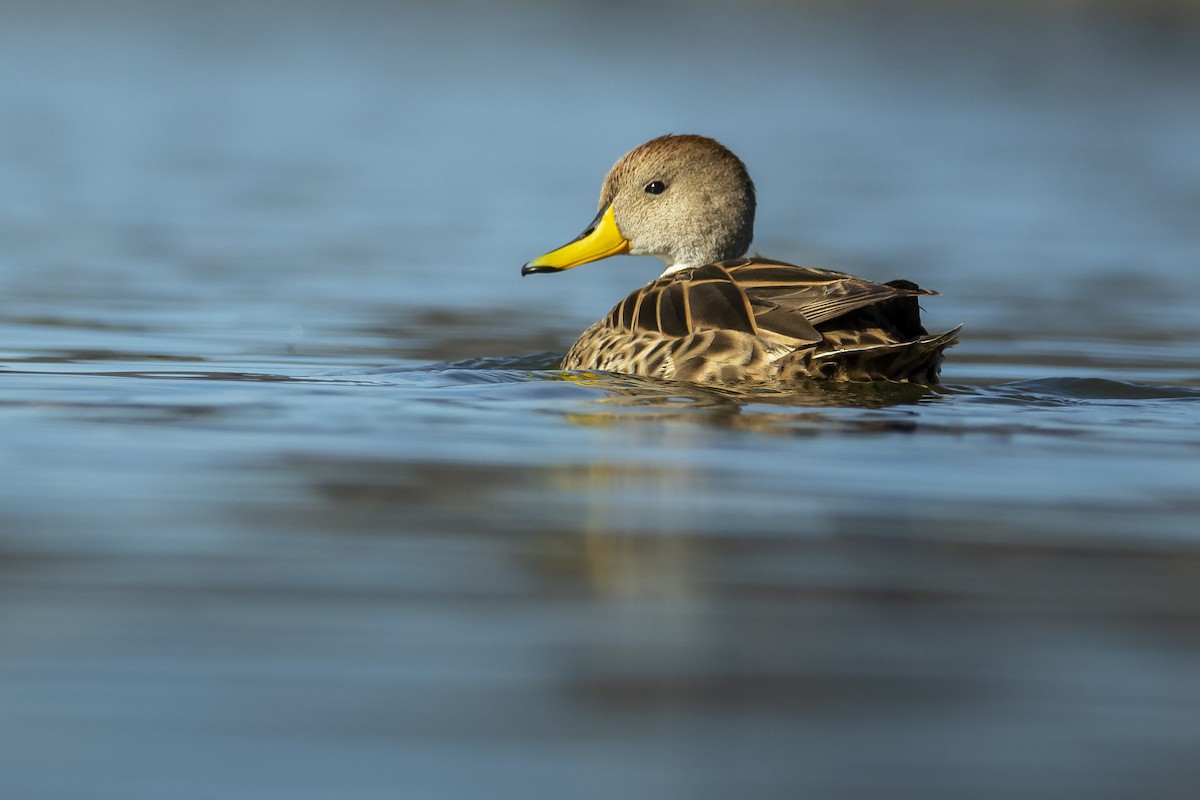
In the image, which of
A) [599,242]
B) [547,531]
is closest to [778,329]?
[599,242]

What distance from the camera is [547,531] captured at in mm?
4477

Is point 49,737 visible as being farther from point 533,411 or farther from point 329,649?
point 533,411

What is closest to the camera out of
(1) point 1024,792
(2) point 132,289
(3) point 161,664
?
A: (1) point 1024,792

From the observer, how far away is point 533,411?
650 cm

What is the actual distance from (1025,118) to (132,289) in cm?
1981

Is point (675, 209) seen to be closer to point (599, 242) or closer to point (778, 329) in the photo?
point (599, 242)

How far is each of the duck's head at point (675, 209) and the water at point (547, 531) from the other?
786mm

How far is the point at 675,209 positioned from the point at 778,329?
2.16 meters

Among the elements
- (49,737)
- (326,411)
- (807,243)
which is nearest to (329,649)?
(49,737)

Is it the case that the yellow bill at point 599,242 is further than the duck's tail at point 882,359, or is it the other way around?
the yellow bill at point 599,242

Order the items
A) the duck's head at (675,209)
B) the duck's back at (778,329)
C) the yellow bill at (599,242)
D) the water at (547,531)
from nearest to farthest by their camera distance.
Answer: the water at (547,531) → the duck's back at (778,329) → the duck's head at (675,209) → the yellow bill at (599,242)

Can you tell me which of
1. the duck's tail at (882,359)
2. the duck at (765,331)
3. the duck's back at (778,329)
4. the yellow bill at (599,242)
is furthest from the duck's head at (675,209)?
the duck's tail at (882,359)

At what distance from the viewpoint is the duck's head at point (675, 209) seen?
8.89 m

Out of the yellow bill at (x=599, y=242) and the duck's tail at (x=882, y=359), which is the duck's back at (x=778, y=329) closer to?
the duck's tail at (x=882, y=359)
